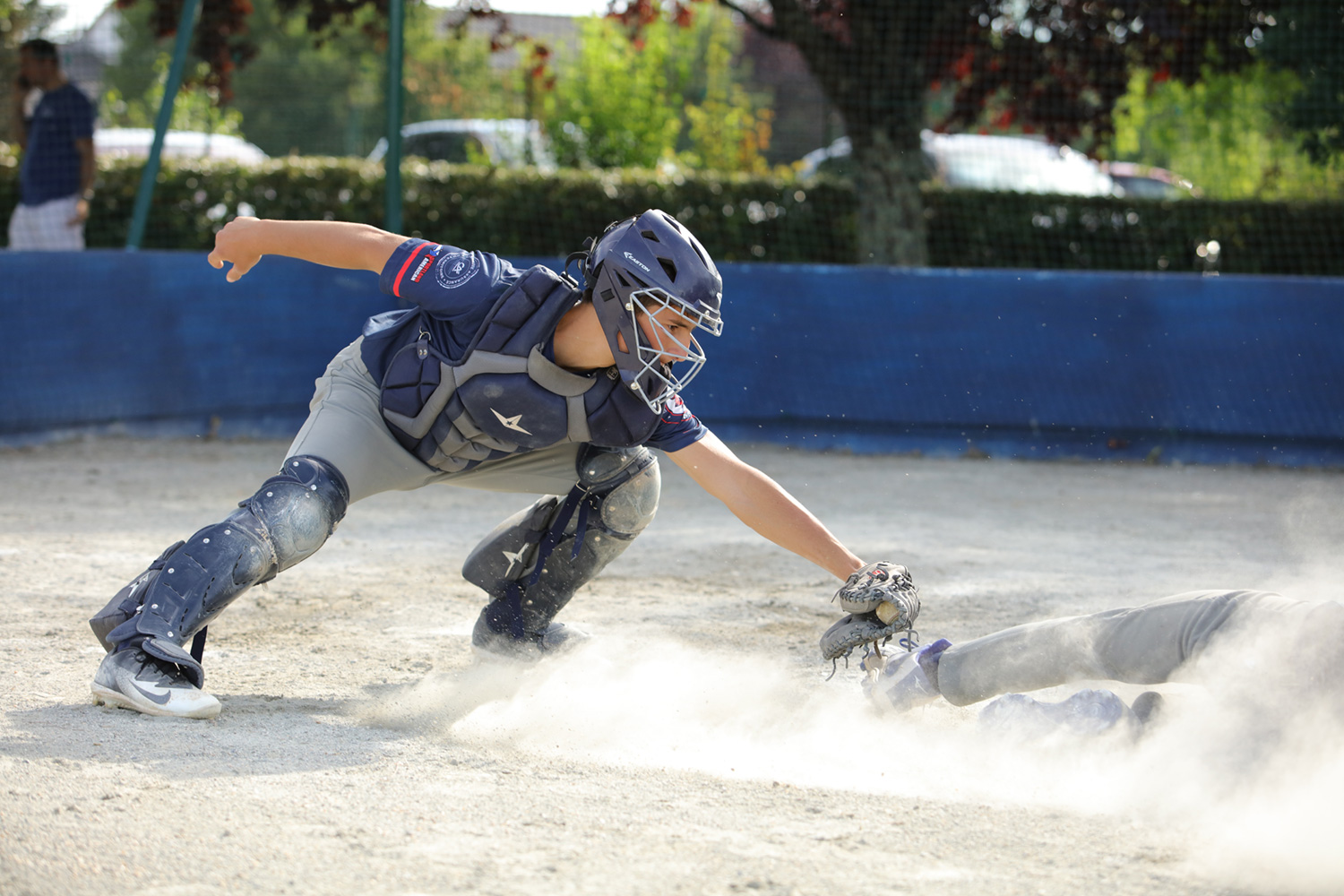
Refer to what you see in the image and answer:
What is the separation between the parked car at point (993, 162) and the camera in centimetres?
996

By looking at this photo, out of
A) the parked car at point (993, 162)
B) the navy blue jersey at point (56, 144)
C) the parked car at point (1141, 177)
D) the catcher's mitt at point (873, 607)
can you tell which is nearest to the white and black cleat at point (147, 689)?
the catcher's mitt at point (873, 607)

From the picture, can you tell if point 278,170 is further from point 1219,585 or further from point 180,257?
point 1219,585

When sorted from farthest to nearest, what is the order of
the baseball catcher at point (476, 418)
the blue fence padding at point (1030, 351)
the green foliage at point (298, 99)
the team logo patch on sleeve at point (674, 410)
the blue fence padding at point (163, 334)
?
the green foliage at point (298, 99)
the blue fence padding at point (1030, 351)
the blue fence padding at point (163, 334)
the team logo patch on sleeve at point (674, 410)
the baseball catcher at point (476, 418)

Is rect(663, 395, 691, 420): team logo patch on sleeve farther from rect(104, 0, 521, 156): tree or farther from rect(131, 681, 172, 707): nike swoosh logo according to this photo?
rect(104, 0, 521, 156): tree

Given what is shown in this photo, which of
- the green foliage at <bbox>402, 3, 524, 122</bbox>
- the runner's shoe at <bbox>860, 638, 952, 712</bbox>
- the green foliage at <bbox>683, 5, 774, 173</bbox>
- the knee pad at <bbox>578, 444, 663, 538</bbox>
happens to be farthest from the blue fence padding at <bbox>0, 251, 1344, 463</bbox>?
the runner's shoe at <bbox>860, 638, 952, 712</bbox>

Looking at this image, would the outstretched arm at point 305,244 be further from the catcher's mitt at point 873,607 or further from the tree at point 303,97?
the tree at point 303,97

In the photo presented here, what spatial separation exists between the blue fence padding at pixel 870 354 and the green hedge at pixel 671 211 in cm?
172

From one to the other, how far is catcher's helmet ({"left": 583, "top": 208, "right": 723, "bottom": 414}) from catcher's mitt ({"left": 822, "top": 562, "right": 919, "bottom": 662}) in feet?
2.21

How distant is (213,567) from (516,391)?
0.86 m

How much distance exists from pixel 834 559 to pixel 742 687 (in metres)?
0.65

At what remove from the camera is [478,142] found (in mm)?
13836

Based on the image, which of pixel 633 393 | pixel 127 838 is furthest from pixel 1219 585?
pixel 127 838

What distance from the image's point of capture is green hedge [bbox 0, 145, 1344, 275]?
951 centimetres

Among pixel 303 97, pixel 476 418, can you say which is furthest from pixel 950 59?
pixel 476 418
